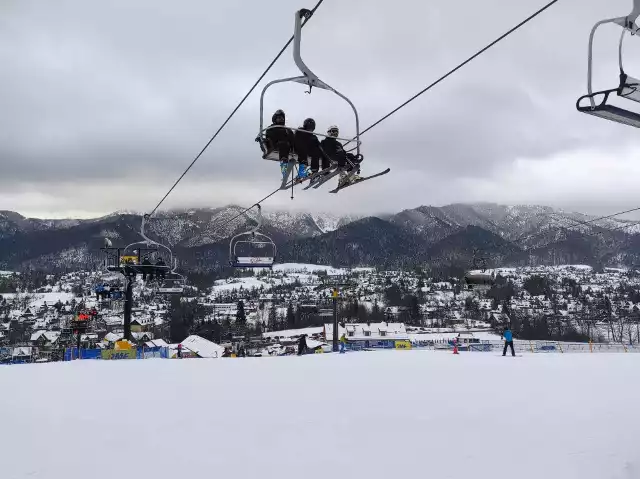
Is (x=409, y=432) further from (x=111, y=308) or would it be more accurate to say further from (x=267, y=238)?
(x=111, y=308)

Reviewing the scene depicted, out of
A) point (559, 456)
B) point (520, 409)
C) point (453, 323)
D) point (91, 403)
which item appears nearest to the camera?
point (559, 456)

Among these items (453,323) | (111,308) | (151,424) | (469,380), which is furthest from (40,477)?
(111,308)

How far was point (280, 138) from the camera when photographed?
7883 mm

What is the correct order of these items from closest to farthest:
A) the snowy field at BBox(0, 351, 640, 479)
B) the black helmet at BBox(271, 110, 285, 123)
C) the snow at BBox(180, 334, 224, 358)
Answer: the snowy field at BBox(0, 351, 640, 479), the black helmet at BBox(271, 110, 285, 123), the snow at BBox(180, 334, 224, 358)

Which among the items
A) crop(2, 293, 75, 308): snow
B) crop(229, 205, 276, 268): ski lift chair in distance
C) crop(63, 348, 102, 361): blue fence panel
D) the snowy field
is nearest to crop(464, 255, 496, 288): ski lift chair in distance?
the snowy field

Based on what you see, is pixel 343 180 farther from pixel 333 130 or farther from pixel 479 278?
pixel 479 278

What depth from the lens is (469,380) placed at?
10797mm

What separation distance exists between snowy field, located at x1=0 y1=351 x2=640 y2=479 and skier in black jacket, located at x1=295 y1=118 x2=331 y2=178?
3.89 metres

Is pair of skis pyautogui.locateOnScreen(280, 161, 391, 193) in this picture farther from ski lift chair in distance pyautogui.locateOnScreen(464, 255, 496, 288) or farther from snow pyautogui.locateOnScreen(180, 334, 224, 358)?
snow pyautogui.locateOnScreen(180, 334, 224, 358)

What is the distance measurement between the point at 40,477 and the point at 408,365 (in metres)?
10.4

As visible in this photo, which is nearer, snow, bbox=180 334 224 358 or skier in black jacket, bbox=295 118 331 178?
skier in black jacket, bbox=295 118 331 178

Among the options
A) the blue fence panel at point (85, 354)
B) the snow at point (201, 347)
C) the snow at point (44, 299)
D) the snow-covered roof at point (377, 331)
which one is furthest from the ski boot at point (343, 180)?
the snow at point (44, 299)

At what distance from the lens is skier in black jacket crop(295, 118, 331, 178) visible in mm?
8031

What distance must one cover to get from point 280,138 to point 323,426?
14.0 feet
